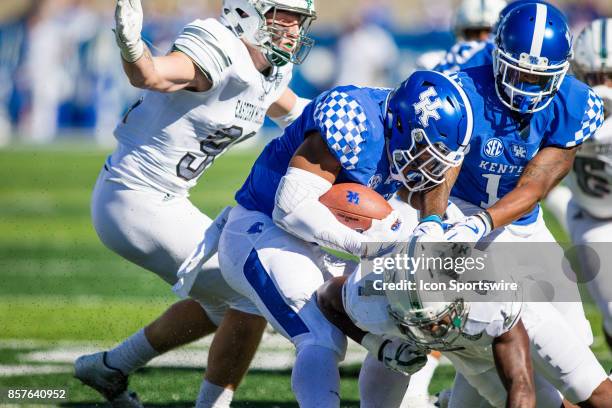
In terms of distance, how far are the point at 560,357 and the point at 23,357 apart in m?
3.03

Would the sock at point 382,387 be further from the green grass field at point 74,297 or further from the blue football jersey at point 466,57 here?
the blue football jersey at point 466,57

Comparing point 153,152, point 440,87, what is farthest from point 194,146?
point 440,87

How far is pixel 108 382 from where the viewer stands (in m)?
4.64

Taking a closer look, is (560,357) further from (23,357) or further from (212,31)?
(23,357)

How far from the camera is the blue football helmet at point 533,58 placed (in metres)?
4.09

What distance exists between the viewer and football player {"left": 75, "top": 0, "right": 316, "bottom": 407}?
4.38 m

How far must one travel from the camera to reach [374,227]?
386 centimetres

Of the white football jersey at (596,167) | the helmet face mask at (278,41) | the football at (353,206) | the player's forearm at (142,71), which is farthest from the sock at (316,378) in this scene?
the white football jersey at (596,167)

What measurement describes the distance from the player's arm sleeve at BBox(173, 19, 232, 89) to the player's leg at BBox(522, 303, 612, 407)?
5.36ft

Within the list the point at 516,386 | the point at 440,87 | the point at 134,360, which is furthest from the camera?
the point at 134,360

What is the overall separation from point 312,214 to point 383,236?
295mm

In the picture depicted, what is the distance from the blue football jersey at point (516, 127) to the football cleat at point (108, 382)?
1808mm

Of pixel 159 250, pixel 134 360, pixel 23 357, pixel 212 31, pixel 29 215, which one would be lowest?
pixel 29 215

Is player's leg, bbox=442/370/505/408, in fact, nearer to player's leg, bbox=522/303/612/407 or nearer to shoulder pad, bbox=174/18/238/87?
player's leg, bbox=522/303/612/407
